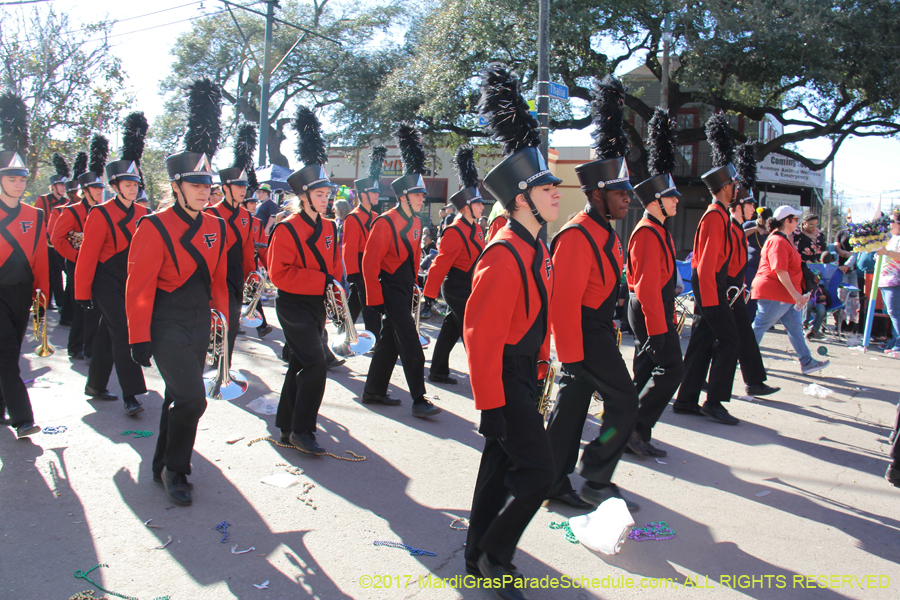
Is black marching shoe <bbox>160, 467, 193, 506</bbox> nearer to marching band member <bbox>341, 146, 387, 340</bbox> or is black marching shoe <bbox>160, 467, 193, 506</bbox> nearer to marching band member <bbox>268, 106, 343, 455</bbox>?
marching band member <bbox>268, 106, 343, 455</bbox>

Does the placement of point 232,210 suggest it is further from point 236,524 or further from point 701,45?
point 701,45

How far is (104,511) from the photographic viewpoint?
12.3 ft

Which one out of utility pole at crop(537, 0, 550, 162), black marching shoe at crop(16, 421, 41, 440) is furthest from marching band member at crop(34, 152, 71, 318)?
utility pole at crop(537, 0, 550, 162)

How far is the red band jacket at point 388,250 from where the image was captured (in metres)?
5.93

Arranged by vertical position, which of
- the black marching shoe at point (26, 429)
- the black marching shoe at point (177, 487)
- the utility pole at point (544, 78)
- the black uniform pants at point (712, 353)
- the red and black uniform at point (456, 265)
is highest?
the utility pole at point (544, 78)

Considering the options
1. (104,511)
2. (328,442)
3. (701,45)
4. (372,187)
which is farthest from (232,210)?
(701,45)

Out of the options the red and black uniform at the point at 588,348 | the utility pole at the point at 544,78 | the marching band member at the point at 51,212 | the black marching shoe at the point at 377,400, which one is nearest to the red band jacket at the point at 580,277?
the red and black uniform at the point at 588,348

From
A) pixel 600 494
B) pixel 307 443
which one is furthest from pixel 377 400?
pixel 600 494

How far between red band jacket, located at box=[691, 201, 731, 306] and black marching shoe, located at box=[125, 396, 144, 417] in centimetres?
484

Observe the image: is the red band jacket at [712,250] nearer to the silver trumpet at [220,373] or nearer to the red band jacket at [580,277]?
the red band jacket at [580,277]

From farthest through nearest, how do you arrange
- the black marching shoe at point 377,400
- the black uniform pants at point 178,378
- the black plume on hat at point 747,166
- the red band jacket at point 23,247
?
the black plume on hat at point 747,166, the black marching shoe at point 377,400, the red band jacket at point 23,247, the black uniform pants at point 178,378

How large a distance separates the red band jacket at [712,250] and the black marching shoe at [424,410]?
2.50 m

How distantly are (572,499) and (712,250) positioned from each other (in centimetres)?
278

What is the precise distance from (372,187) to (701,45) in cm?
1141
